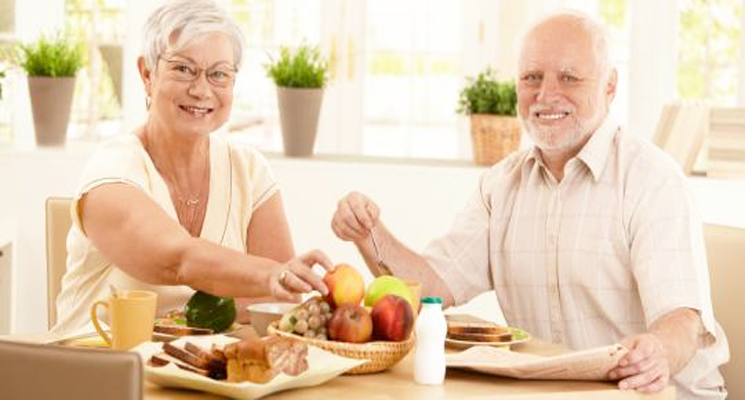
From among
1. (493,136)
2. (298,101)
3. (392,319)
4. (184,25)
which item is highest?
(184,25)

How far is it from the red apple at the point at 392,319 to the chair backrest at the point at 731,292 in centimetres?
99

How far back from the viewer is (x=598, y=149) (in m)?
2.86

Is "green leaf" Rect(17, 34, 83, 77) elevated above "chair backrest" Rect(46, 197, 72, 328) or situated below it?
above

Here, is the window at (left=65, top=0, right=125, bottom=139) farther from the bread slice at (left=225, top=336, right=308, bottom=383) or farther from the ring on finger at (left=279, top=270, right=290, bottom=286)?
the bread slice at (left=225, top=336, right=308, bottom=383)

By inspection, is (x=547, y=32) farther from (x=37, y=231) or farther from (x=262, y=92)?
(x=262, y=92)

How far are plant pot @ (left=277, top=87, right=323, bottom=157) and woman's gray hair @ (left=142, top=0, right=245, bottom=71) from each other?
1568mm

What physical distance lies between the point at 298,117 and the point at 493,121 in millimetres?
637

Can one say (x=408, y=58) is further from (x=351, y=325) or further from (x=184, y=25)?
(x=351, y=325)

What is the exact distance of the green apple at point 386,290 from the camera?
2.24m

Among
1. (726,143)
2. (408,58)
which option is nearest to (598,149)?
(726,143)

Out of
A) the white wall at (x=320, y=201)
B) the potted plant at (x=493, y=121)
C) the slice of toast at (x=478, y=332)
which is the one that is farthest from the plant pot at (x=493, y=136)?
the slice of toast at (x=478, y=332)

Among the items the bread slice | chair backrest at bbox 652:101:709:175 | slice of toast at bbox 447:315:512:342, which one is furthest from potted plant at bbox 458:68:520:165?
the bread slice

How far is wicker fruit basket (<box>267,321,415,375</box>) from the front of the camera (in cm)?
209

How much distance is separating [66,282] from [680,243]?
49.9 inches
